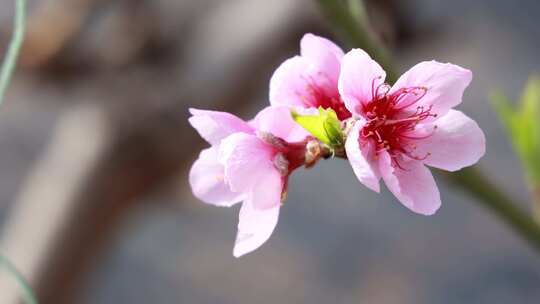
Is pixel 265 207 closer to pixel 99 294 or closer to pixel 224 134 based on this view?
pixel 224 134

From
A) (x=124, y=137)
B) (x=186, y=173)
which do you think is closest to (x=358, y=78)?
(x=124, y=137)

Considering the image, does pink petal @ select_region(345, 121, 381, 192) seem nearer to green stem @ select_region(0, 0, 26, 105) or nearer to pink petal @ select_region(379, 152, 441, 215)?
pink petal @ select_region(379, 152, 441, 215)

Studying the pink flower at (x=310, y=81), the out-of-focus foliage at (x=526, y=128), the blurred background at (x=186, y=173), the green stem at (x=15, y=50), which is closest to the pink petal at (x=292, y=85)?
the pink flower at (x=310, y=81)

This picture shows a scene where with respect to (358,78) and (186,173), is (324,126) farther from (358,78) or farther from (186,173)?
(186,173)

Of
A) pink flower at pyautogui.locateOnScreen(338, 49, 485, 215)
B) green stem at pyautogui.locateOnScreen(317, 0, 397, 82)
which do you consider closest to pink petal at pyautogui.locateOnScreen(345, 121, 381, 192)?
pink flower at pyautogui.locateOnScreen(338, 49, 485, 215)

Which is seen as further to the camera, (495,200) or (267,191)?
(495,200)

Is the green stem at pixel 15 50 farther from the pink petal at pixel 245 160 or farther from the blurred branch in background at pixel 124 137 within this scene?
the blurred branch in background at pixel 124 137

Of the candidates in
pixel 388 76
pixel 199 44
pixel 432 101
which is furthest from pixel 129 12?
pixel 432 101
